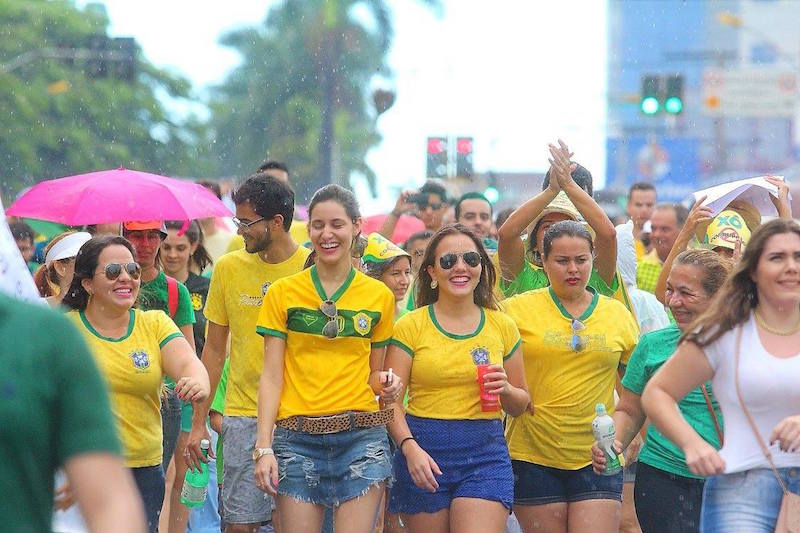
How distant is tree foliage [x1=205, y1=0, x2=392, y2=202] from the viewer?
51750 mm

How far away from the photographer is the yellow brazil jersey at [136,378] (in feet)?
22.0

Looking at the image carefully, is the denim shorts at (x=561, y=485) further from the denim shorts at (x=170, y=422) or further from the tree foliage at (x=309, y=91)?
the tree foliage at (x=309, y=91)

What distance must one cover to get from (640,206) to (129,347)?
7.45 m

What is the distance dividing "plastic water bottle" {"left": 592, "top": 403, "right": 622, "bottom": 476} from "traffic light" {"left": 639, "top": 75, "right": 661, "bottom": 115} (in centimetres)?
1737

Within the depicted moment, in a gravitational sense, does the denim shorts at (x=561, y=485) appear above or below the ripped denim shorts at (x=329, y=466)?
below

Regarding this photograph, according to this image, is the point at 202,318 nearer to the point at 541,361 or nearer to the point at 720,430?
the point at 541,361

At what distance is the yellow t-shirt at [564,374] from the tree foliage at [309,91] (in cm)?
4084

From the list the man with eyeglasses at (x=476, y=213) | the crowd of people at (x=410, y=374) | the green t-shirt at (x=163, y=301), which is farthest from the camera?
the man with eyeglasses at (x=476, y=213)

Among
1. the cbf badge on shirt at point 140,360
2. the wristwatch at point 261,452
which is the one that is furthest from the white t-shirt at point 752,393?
the cbf badge on shirt at point 140,360

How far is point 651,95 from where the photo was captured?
2378 centimetres

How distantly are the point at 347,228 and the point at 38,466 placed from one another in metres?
3.85

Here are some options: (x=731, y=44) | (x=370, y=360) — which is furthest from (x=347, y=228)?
(x=731, y=44)

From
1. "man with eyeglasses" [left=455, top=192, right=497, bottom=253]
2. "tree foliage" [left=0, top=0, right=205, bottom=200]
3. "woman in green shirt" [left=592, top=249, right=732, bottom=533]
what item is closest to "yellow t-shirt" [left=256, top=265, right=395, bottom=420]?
"woman in green shirt" [left=592, top=249, right=732, bottom=533]

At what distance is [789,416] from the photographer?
5141 mm
